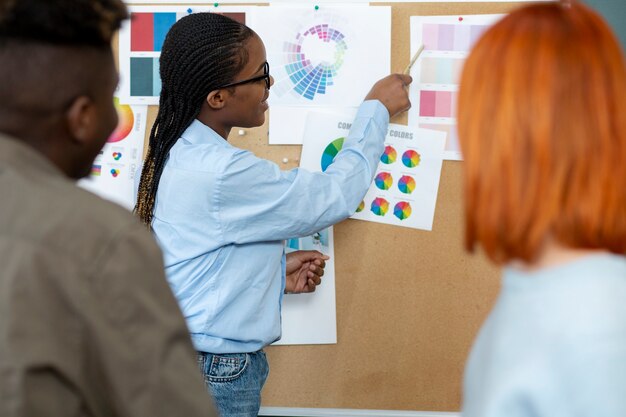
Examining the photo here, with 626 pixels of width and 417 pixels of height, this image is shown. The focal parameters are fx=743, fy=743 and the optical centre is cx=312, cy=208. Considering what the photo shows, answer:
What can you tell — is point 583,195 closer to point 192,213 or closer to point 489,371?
point 489,371

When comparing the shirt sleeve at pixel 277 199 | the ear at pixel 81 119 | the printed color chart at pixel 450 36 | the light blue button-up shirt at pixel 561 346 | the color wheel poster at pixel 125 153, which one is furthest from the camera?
the color wheel poster at pixel 125 153

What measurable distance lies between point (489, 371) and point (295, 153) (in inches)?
50.8

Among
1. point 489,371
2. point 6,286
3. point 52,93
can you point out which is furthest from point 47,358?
point 489,371

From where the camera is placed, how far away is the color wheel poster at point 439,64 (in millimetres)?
1941

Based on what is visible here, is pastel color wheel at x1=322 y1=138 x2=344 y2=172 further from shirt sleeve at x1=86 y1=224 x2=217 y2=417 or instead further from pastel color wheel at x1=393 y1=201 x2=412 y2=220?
shirt sleeve at x1=86 y1=224 x2=217 y2=417

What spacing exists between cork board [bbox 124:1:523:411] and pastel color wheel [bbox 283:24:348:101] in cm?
14

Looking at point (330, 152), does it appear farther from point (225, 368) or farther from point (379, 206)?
point (225, 368)

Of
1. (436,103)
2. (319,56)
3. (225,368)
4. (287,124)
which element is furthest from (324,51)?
(225,368)

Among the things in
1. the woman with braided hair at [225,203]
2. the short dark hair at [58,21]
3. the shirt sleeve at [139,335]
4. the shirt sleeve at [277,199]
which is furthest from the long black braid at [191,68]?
the shirt sleeve at [139,335]

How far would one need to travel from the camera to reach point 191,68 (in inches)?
64.4

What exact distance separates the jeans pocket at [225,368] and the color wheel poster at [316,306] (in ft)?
1.31

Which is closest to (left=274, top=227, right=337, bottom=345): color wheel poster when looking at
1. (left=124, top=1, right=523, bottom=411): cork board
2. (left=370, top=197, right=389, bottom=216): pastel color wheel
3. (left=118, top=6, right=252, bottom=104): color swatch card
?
(left=124, top=1, right=523, bottom=411): cork board

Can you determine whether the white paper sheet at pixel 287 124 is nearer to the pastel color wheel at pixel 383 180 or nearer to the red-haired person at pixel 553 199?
the pastel color wheel at pixel 383 180

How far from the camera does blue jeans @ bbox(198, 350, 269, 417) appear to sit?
161 cm
